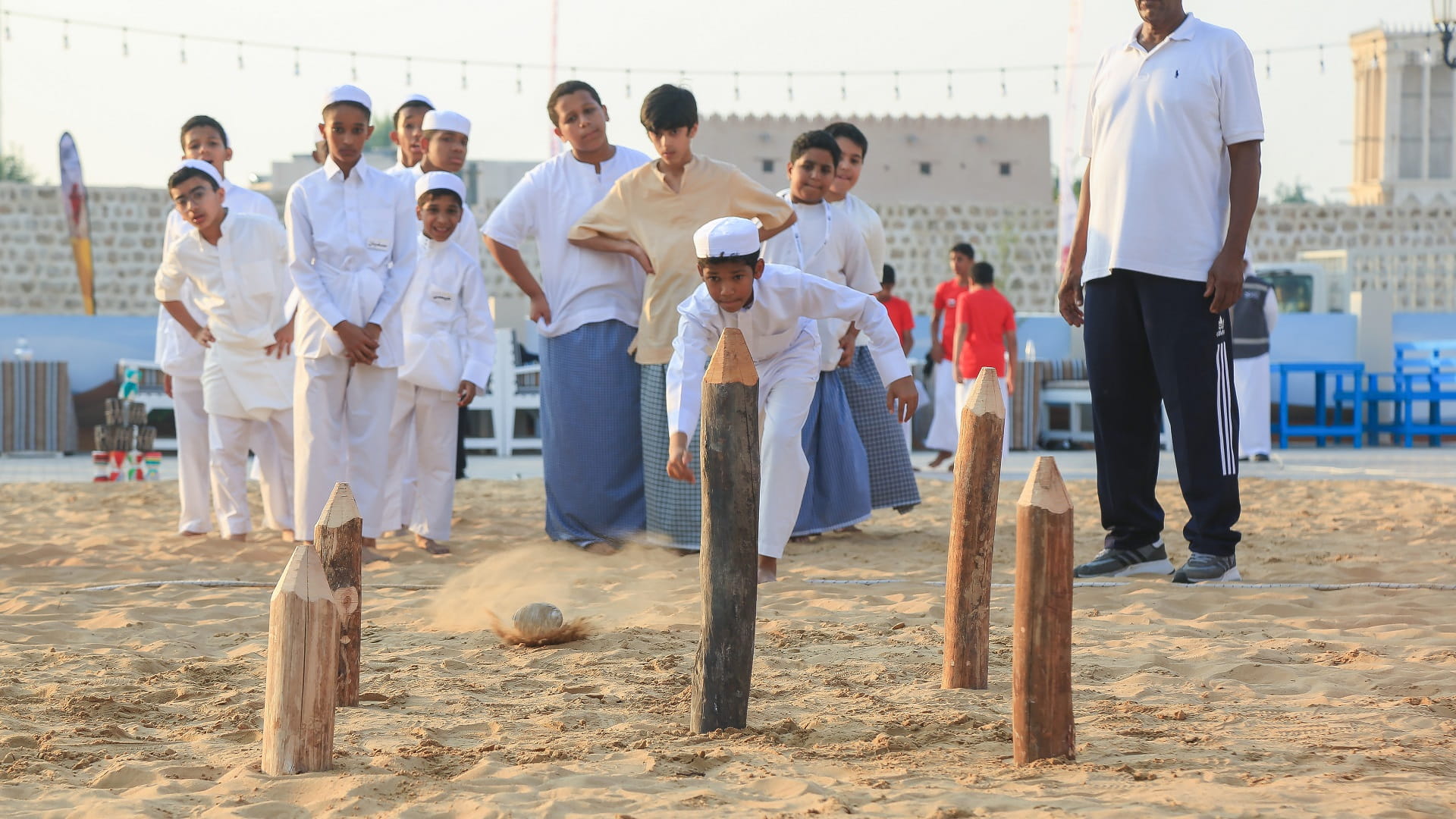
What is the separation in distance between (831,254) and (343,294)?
2.03m

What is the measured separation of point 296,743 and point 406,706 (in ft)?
2.20

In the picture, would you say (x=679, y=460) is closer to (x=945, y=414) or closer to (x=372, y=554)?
(x=372, y=554)

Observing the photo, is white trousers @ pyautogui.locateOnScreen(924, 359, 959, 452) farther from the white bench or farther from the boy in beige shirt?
the boy in beige shirt

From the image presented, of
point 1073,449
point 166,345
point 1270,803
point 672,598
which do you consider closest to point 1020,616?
point 1270,803

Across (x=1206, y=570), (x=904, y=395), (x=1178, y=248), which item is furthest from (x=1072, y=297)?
(x=1206, y=570)

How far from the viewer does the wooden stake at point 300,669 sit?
2.64 metres

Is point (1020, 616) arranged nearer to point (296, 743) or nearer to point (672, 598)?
point (296, 743)

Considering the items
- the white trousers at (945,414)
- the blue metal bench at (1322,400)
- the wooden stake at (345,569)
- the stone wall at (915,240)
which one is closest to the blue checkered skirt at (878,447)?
the wooden stake at (345,569)

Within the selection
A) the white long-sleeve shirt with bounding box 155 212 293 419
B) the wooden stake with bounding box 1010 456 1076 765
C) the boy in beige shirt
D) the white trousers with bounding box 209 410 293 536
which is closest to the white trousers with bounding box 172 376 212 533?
the white trousers with bounding box 209 410 293 536

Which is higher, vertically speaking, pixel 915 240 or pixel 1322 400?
pixel 915 240

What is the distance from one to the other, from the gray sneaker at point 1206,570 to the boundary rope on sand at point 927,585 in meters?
0.03

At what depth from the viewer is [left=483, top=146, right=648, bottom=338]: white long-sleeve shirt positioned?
6.14m

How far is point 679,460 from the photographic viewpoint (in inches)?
162

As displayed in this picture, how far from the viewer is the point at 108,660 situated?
3.88 metres
